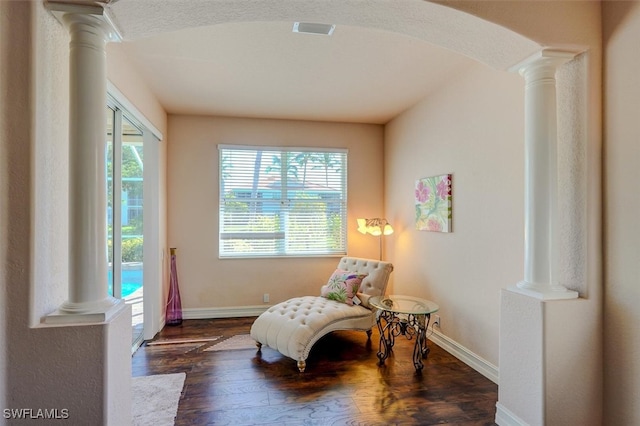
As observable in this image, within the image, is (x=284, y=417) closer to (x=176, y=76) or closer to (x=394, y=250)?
(x=394, y=250)

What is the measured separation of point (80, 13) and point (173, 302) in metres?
3.31

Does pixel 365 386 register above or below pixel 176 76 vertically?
below

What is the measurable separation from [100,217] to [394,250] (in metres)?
3.52

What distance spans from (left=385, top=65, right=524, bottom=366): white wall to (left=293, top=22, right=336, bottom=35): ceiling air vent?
1409mm

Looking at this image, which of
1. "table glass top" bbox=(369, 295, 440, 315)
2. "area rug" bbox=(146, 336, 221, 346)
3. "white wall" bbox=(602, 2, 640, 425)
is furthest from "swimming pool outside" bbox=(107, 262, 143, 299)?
"white wall" bbox=(602, 2, 640, 425)

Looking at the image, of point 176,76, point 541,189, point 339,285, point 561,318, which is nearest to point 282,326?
point 339,285

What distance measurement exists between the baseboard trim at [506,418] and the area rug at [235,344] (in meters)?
2.17

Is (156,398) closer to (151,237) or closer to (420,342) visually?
(151,237)

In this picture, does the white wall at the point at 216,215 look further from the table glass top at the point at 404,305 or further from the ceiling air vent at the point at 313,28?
the ceiling air vent at the point at 313,28

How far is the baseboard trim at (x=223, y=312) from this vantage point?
4.22 metres

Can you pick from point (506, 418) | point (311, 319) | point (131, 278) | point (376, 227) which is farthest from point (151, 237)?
point (506, 418)

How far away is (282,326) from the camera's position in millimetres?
2988

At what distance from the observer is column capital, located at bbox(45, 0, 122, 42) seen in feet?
4.78

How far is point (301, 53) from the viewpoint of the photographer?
264cm
